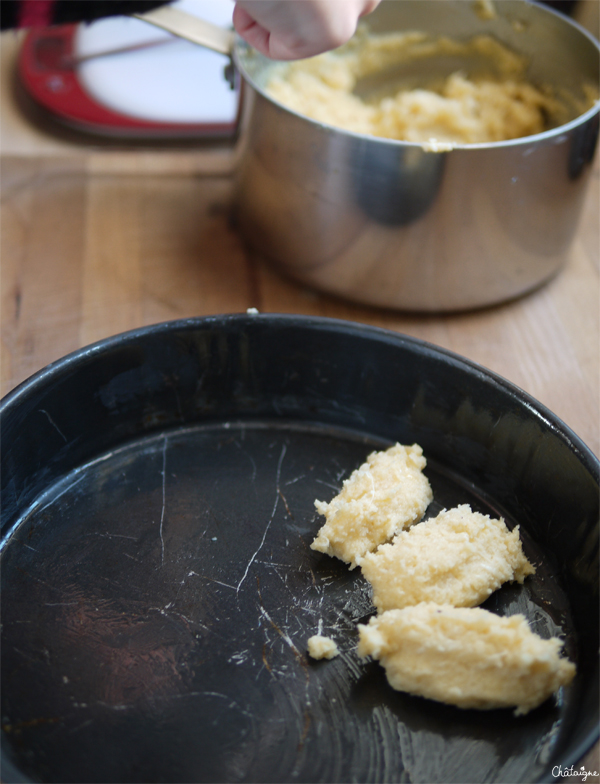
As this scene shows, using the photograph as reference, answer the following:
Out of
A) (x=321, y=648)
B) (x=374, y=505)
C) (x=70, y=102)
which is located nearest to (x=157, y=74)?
(x=70, y=102)

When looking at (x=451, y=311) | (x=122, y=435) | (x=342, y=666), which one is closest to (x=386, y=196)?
(x=451, y=311)

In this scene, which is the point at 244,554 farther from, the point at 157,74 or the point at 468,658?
the point at 157,74

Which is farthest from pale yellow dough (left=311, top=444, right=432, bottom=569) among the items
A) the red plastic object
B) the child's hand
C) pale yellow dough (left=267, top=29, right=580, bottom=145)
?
the red plastic object

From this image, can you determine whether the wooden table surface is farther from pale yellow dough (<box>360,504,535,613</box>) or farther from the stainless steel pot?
pale yellow dough (<box>360,504,535,613</box>)

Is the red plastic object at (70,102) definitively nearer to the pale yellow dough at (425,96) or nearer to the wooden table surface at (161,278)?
the wooden table surface at (161,278)

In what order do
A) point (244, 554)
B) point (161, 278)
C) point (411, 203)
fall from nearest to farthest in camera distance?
point (244, 554) → point (411, 203) → point (161, 278)

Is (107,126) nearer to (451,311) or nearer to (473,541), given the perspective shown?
(451,311)

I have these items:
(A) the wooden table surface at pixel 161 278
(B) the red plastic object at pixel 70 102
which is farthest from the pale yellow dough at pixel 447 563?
(B) the red plastic object at pixel 70 102
